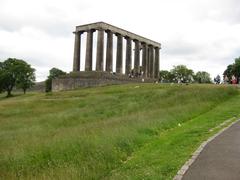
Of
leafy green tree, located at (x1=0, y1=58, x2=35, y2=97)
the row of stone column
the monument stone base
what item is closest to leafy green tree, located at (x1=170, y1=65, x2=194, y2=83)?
leafy green tree, located at (x1=0, y1=58, x2=35, y2=97)

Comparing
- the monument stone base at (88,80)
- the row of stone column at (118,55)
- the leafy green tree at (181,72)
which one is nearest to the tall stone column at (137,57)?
the row of stone column at (118,55)

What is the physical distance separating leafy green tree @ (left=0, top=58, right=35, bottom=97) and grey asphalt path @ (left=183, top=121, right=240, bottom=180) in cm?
10219

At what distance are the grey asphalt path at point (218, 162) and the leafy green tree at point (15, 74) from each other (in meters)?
102

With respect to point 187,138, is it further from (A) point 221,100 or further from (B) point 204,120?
(A) point 221,100

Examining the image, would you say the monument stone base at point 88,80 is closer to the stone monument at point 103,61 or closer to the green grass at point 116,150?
the stone monument at point 103,61

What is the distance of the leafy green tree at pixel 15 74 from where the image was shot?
11425 centimetres

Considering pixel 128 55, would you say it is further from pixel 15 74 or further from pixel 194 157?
pixel 194 157

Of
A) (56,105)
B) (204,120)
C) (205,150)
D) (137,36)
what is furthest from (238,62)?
(205,150)

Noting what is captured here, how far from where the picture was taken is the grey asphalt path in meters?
12.3

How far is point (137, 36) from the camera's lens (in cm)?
9481

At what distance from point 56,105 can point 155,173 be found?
1526 inches

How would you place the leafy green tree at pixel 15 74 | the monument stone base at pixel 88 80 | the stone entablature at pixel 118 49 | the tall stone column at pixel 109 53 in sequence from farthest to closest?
the leafy green tree at pixel 15 74, the tall stone column at pixel 109 53, the stone entablature at pixel 118 49, the monument stone base at pixel 88 80

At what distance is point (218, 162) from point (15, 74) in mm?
108270

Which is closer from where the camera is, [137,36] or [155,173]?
[155,173]
